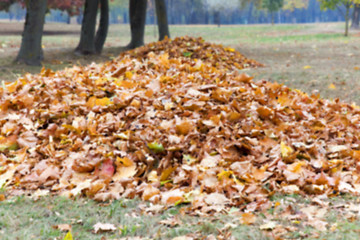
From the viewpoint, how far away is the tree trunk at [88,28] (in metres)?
13.0

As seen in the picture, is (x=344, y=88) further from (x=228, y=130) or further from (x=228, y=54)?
(x=228, y=130)

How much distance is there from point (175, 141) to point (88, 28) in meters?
10.4

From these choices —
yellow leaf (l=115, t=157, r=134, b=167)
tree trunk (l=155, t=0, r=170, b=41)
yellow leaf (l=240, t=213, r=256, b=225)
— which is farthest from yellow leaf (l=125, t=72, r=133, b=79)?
tree trunk (l=155, t=0, r=170, b=41)

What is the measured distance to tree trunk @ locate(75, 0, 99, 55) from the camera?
13047 millimetres

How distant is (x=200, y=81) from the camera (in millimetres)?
4871

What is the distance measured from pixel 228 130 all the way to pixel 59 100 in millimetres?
1985

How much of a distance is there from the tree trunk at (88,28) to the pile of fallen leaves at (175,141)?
28.0 ft

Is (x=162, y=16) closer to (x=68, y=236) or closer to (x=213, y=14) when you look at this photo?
(x=68, y=236)

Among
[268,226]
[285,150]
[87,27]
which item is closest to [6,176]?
[268,226]

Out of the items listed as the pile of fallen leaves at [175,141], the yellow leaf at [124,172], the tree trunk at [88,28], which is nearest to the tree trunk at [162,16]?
the tree trunk at [88,28]

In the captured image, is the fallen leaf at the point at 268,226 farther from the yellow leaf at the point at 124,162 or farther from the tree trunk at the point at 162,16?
the tree trunk at the point at 162,16

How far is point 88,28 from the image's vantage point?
1313cm

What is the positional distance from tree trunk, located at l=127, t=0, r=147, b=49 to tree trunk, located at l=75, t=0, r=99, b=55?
205cm

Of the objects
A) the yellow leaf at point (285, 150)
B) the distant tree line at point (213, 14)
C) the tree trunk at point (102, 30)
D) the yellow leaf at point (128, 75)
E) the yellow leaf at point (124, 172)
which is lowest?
the yellow leaf at point (124, 172)
